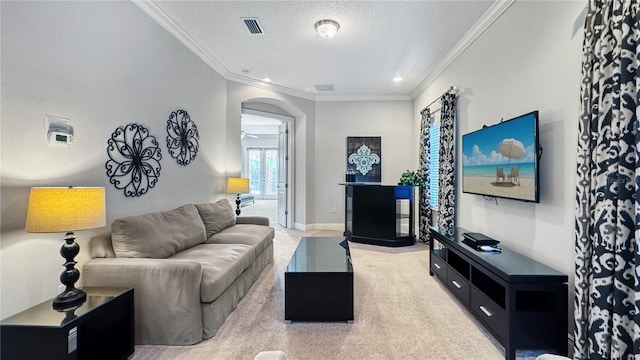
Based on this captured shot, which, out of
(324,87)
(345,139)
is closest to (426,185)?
(345,139)

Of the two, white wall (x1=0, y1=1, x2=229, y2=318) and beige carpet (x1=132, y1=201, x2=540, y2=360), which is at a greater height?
white wall (x1=0, y1=1, x2=229, y2=318)

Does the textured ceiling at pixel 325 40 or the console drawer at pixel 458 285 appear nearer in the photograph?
the console drawer at pixel 458 285

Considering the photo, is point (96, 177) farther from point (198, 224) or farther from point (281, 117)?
point (281, 117)

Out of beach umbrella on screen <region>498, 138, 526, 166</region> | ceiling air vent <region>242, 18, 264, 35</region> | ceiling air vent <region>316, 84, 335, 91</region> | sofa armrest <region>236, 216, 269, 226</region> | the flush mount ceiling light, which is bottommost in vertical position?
sofa armrest <region>236, 216, 269, 226</region>

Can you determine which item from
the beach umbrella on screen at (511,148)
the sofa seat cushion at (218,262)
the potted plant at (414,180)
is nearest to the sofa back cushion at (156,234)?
the sofa seat cushion at (218,262)

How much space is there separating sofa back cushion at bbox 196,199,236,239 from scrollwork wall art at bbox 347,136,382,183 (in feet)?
10.6

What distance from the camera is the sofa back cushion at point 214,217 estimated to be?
12.1ft

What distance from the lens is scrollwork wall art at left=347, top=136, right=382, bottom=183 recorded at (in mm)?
6395

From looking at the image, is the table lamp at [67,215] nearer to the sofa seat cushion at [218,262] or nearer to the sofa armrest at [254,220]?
the sofa seat cushion at [218,262]

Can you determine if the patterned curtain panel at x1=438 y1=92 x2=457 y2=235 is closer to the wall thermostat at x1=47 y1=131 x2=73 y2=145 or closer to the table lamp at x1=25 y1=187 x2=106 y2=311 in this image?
the table lamp at x1=25 y1=187 x2=106 y2=311

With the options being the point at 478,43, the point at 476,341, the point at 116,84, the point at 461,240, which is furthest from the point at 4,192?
the point at 478,43

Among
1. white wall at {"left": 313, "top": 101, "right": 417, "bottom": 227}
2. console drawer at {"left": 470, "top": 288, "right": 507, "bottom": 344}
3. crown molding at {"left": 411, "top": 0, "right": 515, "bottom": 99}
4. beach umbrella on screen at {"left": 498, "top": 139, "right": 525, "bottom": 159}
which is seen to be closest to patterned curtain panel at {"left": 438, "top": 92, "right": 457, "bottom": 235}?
crown molding at {"left": 411, "top": 0, "right": 515, "bottom": 99}

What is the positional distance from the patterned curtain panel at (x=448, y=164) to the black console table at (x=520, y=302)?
156cm

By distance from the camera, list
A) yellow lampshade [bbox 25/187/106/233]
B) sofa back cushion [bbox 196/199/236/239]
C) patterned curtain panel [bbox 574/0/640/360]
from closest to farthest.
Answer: patterned curtain panel [bbox 574/0/640/360], yellow lampshade [bbox 25/187/106/233], sofa back cushion [bbox 196/199/236/239]
